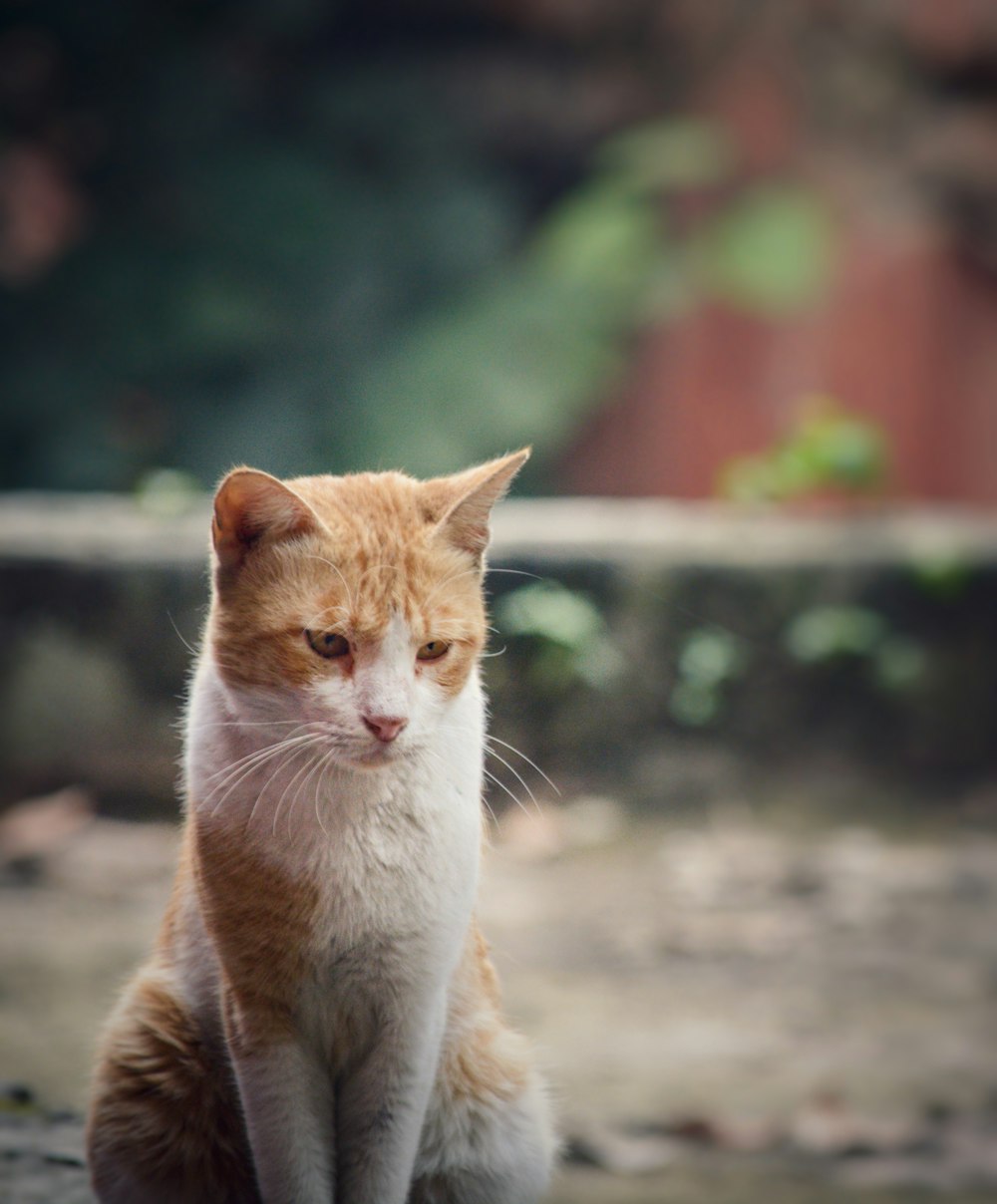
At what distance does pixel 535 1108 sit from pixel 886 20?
16.1 ft

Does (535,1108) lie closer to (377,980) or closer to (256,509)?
(377,980)

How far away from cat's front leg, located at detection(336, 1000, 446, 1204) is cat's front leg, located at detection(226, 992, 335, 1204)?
1.3 inches

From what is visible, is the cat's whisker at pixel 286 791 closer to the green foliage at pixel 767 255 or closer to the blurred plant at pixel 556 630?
the blurred plant at pixel 556 630

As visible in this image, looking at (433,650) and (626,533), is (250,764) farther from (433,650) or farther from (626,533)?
(626,533)

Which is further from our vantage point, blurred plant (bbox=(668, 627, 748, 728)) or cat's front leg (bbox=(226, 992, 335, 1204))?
blurred plant (bbox=(668, 627, 748, 728))

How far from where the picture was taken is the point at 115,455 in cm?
402

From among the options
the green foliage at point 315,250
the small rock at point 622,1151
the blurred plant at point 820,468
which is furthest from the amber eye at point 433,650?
the green foliage at point 315,250

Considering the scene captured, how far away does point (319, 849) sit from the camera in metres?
1.07

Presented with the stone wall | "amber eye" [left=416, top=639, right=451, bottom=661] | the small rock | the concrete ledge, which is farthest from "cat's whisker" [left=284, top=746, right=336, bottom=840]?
the concrete ledge

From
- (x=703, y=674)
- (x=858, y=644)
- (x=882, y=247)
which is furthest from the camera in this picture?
(x=882, y=247)

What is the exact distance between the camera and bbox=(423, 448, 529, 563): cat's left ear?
41.8 inches

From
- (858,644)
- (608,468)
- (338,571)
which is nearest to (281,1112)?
(338,571)

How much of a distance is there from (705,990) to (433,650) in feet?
4.66

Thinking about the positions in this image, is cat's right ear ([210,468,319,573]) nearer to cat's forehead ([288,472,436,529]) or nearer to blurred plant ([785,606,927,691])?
cat's forehead ([288,472,436,529])
